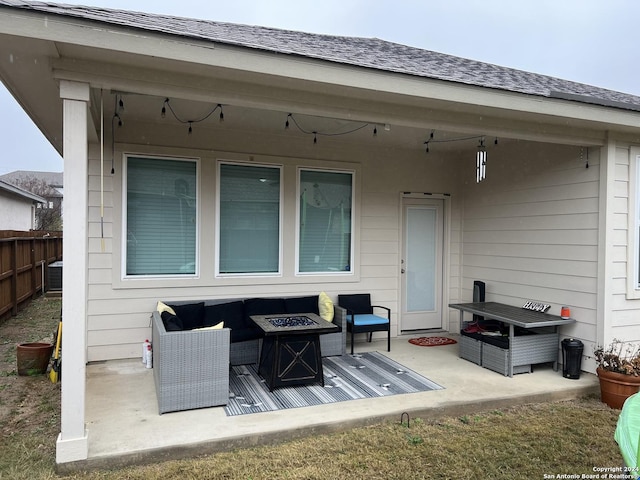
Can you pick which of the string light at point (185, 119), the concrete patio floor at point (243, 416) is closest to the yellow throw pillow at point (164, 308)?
the concrete patio floor at point (243, 416)

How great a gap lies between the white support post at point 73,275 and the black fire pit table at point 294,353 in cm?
155

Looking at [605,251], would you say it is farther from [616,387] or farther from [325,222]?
[325,222]

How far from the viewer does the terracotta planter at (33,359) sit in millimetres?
4625

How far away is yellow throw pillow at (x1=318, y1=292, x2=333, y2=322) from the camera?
17.7 feet

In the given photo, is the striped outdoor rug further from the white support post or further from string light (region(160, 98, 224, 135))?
string light (region(160, 98, 224, 135))

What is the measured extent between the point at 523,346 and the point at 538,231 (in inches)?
54.7

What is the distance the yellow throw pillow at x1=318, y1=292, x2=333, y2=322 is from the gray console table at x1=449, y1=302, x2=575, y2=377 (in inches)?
67.1

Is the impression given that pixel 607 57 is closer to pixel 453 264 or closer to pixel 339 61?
pixel 453 264

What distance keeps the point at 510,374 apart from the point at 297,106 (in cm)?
340

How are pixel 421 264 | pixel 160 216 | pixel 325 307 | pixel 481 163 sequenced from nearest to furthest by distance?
pixel 160 216 < pixel 325 307 < pixel 481 163 < pixel 421 264

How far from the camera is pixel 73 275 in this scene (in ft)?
9.29

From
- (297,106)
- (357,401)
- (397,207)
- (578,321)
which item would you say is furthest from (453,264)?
(297,106)

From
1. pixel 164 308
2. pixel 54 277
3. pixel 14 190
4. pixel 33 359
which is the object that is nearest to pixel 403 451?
pixel 164 308

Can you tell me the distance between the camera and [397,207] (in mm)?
6246
